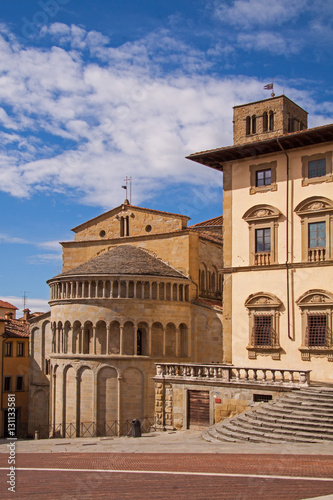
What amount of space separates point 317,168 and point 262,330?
28.0 ft

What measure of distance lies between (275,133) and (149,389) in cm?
1847

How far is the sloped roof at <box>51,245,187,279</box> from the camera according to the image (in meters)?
39.6

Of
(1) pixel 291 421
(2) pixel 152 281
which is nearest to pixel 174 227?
(2) pixel 152 281

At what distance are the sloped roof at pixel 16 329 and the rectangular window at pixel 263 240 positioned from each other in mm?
31498

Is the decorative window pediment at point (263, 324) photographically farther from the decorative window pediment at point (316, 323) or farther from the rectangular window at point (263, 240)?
the rectangular window at point (263, 240)

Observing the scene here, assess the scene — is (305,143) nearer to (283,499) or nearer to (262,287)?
(262,287)

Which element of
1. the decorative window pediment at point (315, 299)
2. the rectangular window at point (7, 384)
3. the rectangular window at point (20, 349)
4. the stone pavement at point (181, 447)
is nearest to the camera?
the stone pavement at point (181, 447)

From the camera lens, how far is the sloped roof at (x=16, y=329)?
5494 cm

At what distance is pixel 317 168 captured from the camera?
94.0 ft

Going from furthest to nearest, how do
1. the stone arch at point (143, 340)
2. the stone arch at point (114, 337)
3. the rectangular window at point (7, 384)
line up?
the rectangular window at point (7, 384), the stone arch at point (143, 340), the stone arch at point (114, 337)

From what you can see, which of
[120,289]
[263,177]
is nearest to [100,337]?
[120,289]

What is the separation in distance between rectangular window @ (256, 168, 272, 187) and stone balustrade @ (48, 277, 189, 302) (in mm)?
12042

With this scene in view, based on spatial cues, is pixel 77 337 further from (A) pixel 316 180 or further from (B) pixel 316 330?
(A) pixel 316 180

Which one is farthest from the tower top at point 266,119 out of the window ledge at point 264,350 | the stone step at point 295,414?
the stone step at point 295,414
